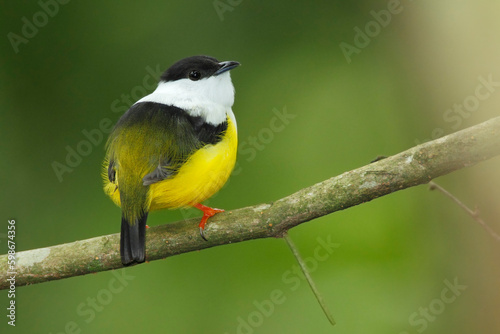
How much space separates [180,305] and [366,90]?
2.10 m

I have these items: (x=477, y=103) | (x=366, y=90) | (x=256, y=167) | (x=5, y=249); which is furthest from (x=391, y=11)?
(x=5, y=249)

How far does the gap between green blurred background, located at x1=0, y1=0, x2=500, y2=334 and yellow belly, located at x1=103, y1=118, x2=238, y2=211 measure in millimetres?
1090

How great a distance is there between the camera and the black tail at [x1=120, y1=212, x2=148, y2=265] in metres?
2.68

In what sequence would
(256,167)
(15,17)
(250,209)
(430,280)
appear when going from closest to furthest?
(250,209) → (430,280) → (256,167) → (15,17)

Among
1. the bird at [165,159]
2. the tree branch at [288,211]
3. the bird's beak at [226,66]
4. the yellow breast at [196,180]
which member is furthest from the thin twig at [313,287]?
the bird's beak at [226,66]

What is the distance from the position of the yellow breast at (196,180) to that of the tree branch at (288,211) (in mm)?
192

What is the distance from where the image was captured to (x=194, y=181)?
10.0 ft

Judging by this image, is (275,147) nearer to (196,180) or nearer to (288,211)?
(196,180)

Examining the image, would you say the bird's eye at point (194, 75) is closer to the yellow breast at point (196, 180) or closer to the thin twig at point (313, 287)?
the yellow breast at point (196, 180)

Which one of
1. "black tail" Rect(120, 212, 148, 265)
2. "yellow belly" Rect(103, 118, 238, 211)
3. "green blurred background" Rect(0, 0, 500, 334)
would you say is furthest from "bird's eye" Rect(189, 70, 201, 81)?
"black tail" Rect(120, 212, 148, 265)

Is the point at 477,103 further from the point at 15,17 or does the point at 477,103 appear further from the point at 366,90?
the point at 15,17

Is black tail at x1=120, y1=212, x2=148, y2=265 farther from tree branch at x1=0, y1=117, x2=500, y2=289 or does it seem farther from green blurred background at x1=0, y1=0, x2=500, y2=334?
green blurred background at x1=0, y1=0, x2=500, y2=334

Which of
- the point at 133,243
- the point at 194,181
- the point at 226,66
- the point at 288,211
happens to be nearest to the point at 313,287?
the point at 288,211

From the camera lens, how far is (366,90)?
462cm
